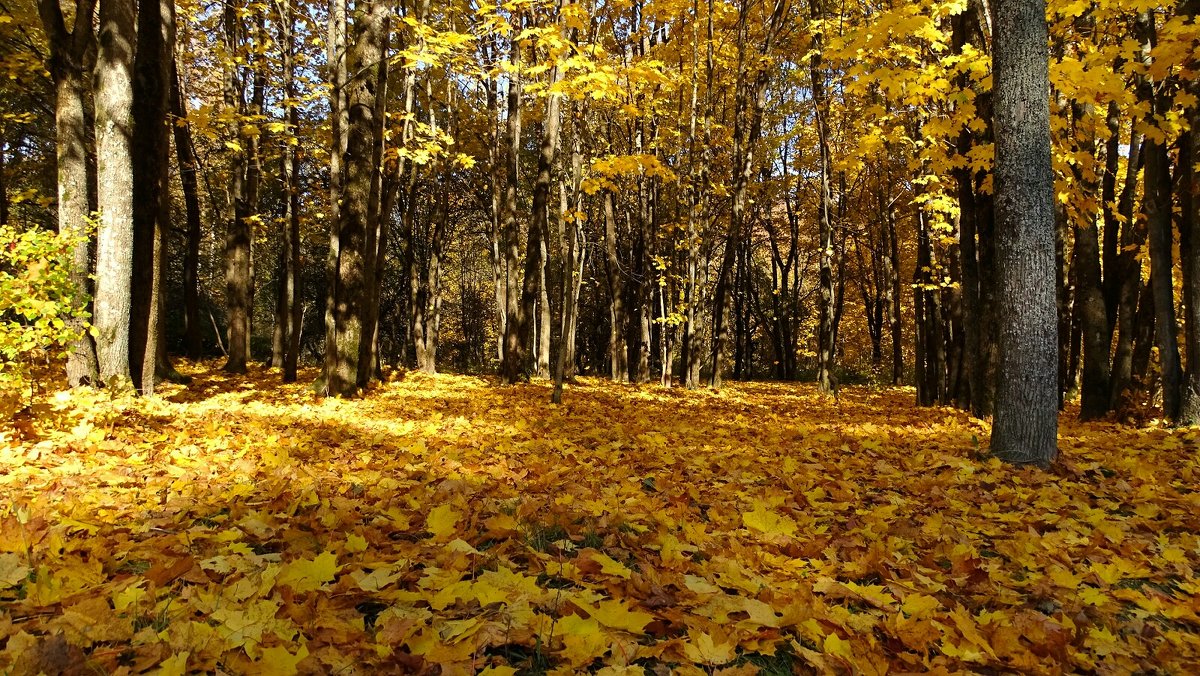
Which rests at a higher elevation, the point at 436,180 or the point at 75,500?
the point at 436,180

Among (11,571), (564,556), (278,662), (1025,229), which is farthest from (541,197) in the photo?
(278,662)

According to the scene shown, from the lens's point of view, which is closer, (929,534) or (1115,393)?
(929,534)

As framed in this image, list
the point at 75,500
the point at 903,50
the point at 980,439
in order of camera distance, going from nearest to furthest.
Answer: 1. the point at 75,500
2. the point at 980,439
3. the point at 903,50

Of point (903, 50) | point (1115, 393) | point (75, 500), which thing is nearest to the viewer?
point (75, 500)

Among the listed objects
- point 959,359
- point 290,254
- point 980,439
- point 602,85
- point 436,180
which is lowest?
point 980,439

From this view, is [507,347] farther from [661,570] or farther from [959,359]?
[661,570]

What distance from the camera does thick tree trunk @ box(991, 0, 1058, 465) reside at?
469 cm

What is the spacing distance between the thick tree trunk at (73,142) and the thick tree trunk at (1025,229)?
890 cm

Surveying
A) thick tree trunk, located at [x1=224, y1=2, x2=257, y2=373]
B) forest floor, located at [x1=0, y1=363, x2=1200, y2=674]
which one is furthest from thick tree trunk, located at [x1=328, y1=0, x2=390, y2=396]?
thick tree trunk, located at [x1=224, y1=2, x2=257, y2=373]

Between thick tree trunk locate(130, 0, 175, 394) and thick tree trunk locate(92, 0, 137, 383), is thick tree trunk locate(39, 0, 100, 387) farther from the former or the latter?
thick tree trunk locate(130, 0, 175, 394)

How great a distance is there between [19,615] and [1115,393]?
11.8 m

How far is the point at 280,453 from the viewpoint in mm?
4328

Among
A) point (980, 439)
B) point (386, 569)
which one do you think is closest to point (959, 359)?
point (980, 439)

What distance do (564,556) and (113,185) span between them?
265 inches
